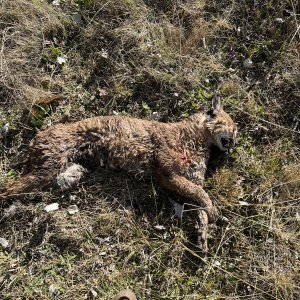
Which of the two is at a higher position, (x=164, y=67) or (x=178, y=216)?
(x=164, y=67)

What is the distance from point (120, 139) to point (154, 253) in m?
1.46

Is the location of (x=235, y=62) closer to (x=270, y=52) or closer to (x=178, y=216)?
(x=270, y=52)

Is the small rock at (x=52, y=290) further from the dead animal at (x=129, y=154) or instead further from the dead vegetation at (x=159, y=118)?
the dead animal at (x=129, y=154)

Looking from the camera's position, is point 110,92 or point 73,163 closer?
point 73,163

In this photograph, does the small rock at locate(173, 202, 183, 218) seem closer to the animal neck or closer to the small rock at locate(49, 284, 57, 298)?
the animal neck

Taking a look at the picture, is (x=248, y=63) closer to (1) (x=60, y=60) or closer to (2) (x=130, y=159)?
(2) (x=130, y=159)

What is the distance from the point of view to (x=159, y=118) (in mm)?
5438

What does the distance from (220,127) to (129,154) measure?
1203mm

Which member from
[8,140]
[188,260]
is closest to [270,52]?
[188,260]

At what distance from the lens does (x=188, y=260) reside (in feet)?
15.6

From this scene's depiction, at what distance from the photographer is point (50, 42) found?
5.68 m

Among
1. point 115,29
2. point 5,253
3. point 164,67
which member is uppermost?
point 115,29

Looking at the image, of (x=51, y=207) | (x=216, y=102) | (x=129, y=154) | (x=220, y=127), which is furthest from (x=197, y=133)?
(x=51, y=207)

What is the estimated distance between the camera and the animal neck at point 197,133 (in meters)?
4.95
